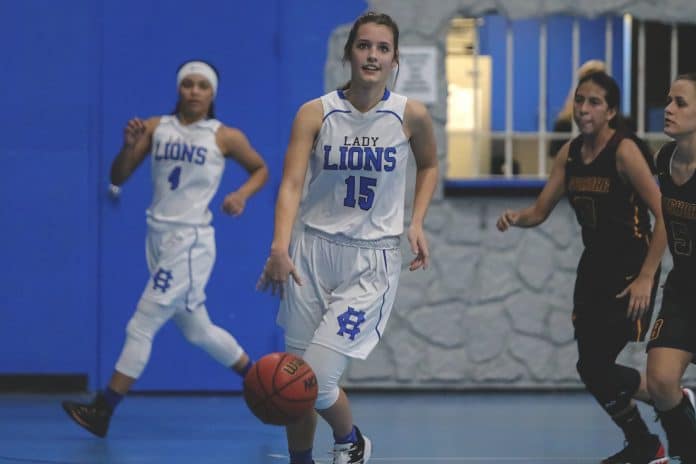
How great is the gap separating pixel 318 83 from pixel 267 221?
100 centimetres

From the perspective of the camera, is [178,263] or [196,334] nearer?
[178,263]

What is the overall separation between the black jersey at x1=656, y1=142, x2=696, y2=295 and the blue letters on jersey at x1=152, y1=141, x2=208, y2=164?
2963 millimetres

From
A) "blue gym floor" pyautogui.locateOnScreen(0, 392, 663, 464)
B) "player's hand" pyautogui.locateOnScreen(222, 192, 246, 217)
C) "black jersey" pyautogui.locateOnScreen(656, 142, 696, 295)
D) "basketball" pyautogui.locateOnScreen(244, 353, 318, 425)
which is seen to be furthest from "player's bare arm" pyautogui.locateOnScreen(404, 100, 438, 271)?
"player's hand" pyautogui.locateOnScreen(222, 192, 246, 217)

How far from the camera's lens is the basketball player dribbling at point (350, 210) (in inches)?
210

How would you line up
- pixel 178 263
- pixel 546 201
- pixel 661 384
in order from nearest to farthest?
pixel 661 384, pixel 546 201, pixel 178 263

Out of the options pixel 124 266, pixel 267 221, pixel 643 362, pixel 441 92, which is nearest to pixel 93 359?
pixel 124 266

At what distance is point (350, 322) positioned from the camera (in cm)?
533

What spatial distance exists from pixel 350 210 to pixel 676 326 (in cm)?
145

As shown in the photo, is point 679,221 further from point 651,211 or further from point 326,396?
point 326,396

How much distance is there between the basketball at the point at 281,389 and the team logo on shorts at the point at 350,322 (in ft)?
0.79

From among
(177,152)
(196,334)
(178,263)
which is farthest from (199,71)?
(196,334)

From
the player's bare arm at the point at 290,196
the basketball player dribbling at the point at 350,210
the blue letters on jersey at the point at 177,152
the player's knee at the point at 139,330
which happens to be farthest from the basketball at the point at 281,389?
the blue letters on jersey at the point at 177,152

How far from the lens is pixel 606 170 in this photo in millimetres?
6367

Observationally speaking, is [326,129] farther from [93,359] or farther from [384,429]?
[93,359]
